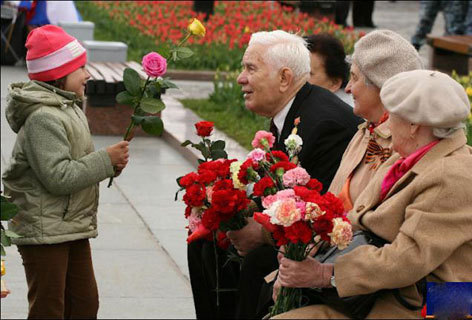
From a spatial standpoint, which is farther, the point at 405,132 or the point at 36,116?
the point at 36,116

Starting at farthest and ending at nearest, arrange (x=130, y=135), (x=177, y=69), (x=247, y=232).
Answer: (x=177, y=69) → (x=130, y=135) → (x=247, y=232)

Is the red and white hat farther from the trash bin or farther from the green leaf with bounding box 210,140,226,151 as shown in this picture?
the trash bin

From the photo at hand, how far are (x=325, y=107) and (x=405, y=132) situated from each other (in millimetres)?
1354

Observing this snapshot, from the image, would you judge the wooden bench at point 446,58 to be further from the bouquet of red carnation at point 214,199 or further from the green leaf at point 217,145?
the bouquet of red carnation at point 214,199

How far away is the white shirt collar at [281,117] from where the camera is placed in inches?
201

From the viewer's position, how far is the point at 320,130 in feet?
16.2

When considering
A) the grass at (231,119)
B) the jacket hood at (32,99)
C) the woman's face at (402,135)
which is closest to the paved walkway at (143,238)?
the grass at (231,119)

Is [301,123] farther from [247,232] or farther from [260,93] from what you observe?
[247,232]

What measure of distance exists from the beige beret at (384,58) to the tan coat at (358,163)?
0.20 meters

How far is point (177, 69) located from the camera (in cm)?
1487

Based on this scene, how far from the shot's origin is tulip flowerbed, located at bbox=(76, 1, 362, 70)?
49.3 feet

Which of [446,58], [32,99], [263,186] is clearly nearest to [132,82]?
[32,99]

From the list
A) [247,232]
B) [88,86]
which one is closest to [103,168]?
[247,232]

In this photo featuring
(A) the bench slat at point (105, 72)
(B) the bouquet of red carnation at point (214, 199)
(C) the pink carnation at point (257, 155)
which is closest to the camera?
(C) the pink carnation at point (257, 155)
